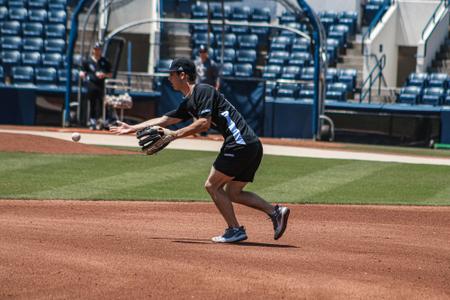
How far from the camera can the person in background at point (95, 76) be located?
24.6 m

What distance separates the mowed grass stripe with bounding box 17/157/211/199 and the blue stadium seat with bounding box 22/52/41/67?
43.6ft

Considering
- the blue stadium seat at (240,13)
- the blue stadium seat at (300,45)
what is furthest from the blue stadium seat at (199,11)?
the blue stadium seat at (300,45)

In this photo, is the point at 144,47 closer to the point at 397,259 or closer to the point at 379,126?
the point at 379,126

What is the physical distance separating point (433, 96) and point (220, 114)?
18.6 meters

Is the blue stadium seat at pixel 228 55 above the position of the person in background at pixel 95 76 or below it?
above

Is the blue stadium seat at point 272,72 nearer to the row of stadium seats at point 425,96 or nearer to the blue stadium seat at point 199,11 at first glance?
the blue stadium seat at point 199,11

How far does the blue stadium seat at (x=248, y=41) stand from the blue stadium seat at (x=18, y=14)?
6640 millimetres

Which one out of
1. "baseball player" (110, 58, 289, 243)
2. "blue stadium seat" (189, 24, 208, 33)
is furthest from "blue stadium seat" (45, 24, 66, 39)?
"baseball player" (110, 58, 289, 243)

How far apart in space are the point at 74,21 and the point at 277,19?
8.81 meters

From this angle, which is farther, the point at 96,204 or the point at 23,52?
the point at 23,52

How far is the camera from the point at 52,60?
1228 inches

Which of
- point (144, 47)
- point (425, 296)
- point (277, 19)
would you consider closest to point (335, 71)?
point (277, 19)

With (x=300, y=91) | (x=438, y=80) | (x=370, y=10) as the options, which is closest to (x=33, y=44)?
(x=300, y=91)

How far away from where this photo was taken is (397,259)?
31.3 feet
